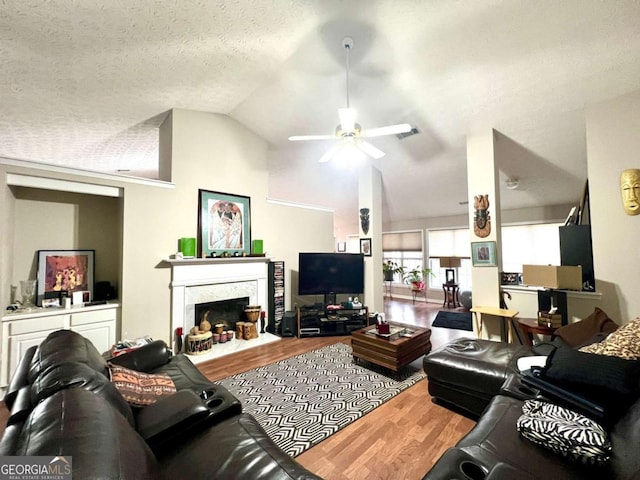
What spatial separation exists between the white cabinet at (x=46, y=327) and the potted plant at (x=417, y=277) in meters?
6.48

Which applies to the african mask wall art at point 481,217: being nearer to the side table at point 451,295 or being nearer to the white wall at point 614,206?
the white wall at point 614,206

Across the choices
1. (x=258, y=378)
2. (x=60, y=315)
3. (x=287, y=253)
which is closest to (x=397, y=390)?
(x=258, y=378)

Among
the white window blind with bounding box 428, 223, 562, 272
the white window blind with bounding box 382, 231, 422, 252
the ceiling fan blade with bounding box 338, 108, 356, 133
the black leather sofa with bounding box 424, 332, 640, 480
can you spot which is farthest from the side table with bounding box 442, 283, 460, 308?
the ceiling fan blade with bounding box 338, 108, 356, 133

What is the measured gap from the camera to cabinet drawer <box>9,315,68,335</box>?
100 inches

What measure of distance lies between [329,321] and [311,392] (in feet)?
5.65

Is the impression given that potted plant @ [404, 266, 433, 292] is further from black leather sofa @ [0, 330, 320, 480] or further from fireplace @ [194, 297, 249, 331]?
black leather sofa @ [0, 330, 320, 480]

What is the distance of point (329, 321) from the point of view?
4.26m

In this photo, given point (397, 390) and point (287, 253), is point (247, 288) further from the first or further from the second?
point (397, 390)

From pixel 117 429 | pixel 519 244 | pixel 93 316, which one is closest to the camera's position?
pixel 117 429

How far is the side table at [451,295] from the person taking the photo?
21.4 ft

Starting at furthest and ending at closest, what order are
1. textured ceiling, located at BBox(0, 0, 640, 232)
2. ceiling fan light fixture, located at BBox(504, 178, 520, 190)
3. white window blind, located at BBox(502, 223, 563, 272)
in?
white window blind, located at BBox(502, 223, 563, 272) < ceiling fan light fixture, located at BBox(504, 178, 520, 190) < textured ceiling, located at BBox(0, 0, 640, 232)

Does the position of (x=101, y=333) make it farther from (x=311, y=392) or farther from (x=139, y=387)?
(x=311, y=392)

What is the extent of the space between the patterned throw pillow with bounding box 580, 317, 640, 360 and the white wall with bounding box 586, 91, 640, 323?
5.51 feet

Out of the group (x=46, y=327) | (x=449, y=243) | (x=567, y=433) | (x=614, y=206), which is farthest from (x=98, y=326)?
(x=449, y=243)
